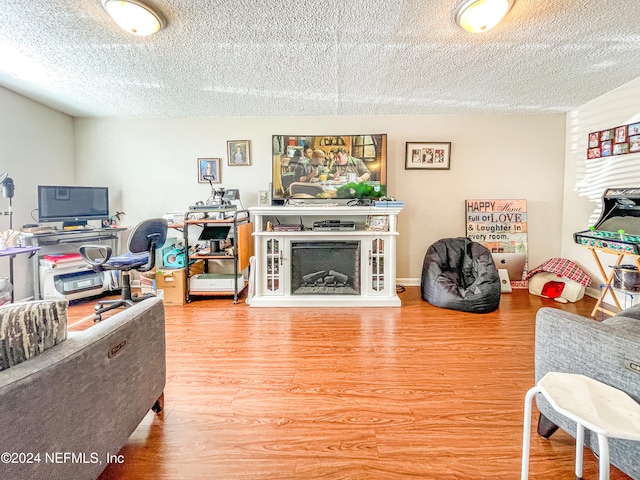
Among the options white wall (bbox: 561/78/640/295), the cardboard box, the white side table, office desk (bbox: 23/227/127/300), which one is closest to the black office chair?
the cardboard box

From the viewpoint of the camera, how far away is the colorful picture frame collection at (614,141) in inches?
109

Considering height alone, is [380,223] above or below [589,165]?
below

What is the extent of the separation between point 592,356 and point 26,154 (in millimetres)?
4912

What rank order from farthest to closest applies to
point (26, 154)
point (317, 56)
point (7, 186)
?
point (26, 154)
point (7, 186)
point (317, 56)

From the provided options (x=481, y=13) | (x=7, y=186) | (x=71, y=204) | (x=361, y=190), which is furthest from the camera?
(x=361, y=190)

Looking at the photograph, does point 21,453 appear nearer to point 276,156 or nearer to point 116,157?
point 276,156

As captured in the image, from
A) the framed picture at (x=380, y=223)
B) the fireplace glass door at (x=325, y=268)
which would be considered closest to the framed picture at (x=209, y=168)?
the fireplace glass door at (x=325, y=268)

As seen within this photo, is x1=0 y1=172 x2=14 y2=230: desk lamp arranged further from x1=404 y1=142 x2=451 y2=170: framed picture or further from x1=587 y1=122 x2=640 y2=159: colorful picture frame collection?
x1=587 y1=122 x2=640 y2=159: colorful picture frame collection

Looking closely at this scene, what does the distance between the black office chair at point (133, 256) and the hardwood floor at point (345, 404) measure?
0.38m

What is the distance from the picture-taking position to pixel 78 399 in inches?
34.6

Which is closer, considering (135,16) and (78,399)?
(78,399)

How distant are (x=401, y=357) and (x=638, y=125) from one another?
10.7ft

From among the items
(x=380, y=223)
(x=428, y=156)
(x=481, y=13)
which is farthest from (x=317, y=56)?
(x=428, y=156)

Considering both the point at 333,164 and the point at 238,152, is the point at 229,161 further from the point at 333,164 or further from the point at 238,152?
the point at 333,164
